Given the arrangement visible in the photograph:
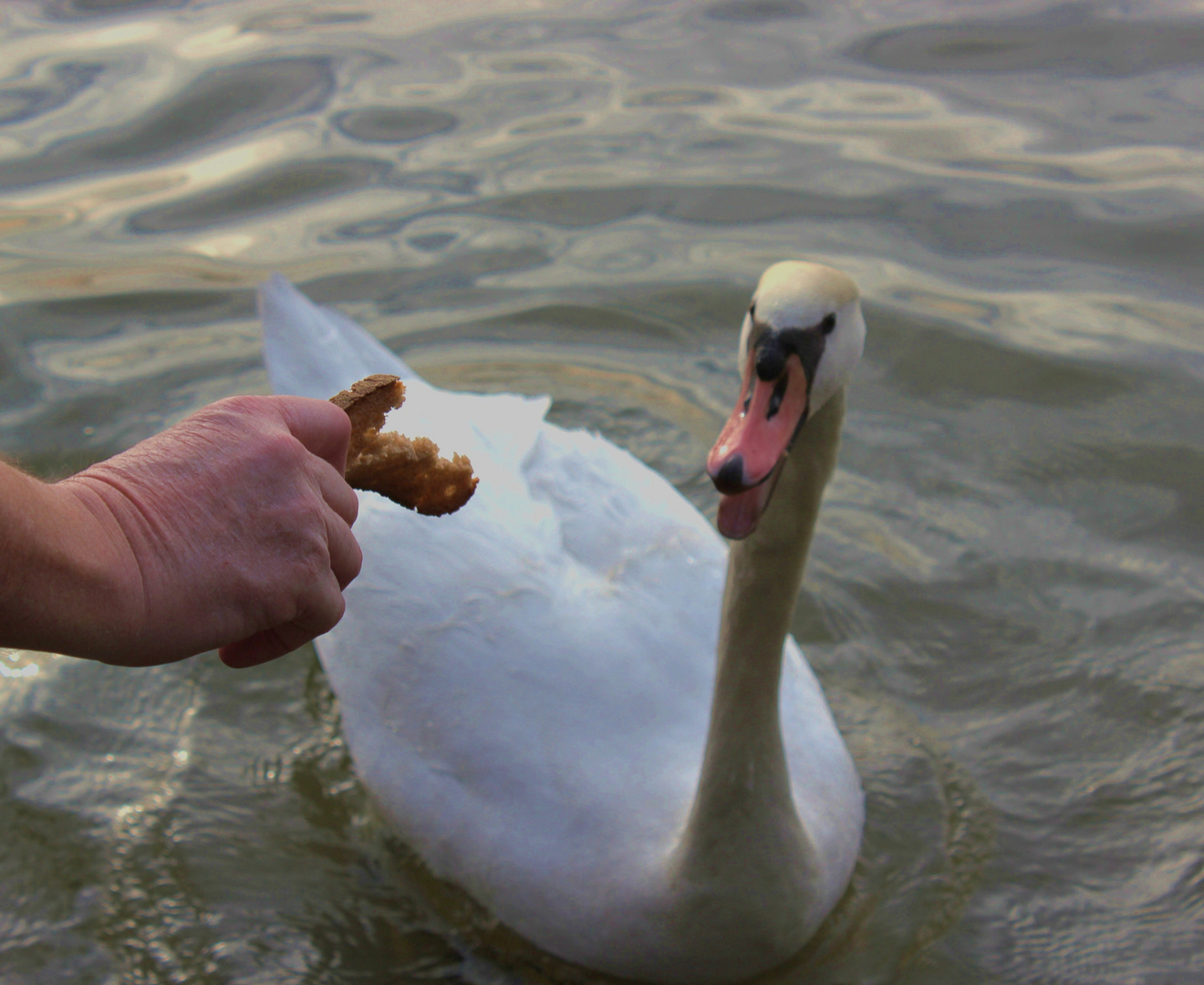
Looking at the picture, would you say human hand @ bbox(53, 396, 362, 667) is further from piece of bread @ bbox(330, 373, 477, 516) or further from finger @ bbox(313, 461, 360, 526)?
piece of bread @ bbox(330, 373, 477, 516)

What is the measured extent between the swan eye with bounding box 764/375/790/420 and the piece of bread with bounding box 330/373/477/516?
572mm

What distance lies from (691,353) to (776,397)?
11.8 feet

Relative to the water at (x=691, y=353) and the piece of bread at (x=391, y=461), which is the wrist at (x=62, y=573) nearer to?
the piece of bread at (x=391, y=461)

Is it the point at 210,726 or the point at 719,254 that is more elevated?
the point at 719,254

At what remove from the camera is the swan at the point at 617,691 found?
106 inches

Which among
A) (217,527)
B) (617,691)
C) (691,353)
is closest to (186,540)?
(217,527)

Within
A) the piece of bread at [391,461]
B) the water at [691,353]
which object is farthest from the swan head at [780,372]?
the water at [691,353]

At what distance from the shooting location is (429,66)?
7.99 meters

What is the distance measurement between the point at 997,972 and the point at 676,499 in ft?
5.54

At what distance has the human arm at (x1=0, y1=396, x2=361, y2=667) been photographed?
1591 millimetres

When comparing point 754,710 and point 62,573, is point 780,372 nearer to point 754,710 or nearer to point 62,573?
point 754,710

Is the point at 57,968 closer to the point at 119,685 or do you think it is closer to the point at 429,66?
the point at 119,685

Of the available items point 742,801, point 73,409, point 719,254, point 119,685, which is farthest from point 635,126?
point 742,801

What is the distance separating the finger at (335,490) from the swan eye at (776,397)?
801 millimetres
